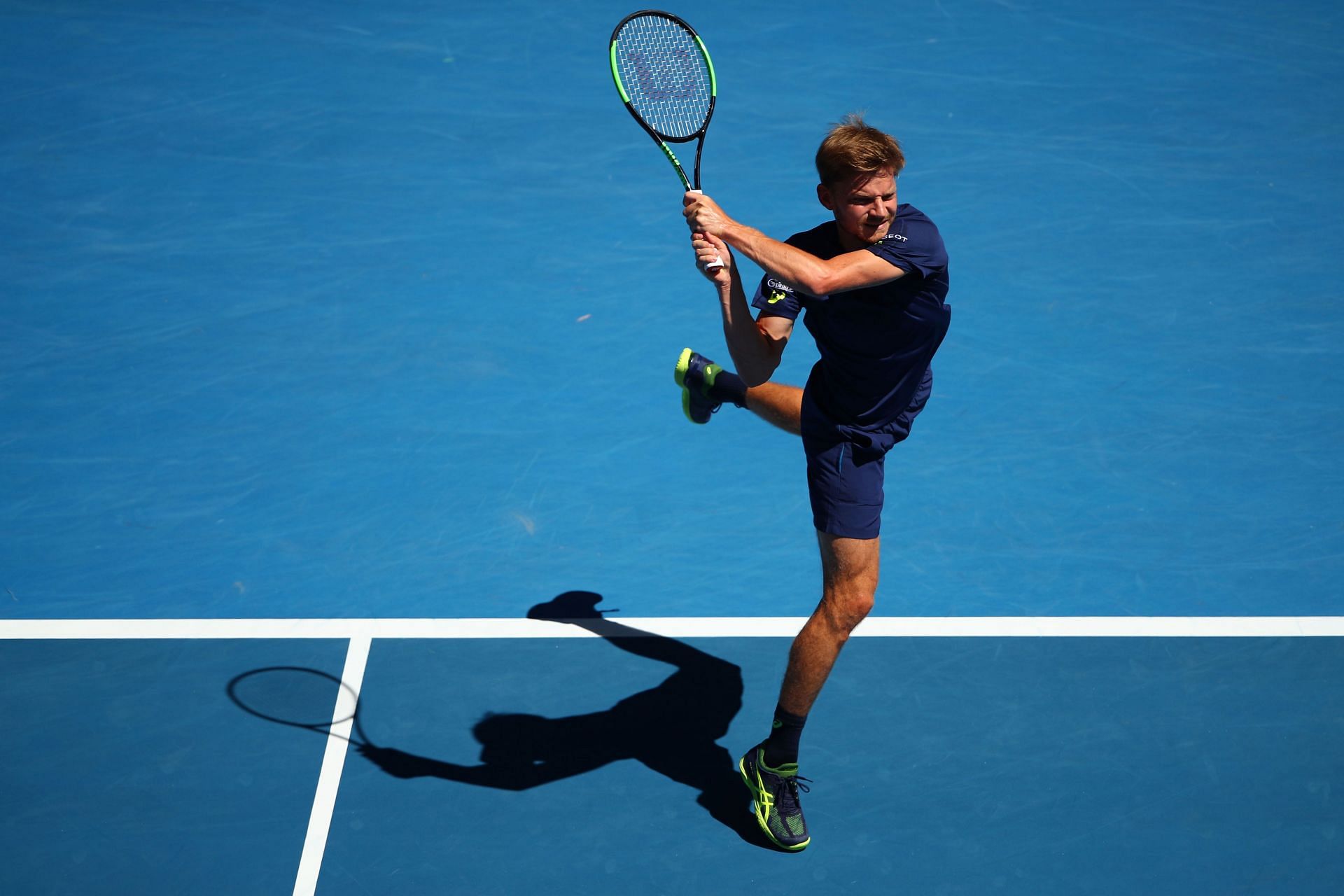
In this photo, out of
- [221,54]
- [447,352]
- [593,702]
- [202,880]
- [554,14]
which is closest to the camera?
[202,880]

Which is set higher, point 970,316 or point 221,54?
point 221,54

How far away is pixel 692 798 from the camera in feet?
14.1

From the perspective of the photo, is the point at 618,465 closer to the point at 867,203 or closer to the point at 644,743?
the point at 644,743

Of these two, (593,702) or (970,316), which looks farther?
(970,316)

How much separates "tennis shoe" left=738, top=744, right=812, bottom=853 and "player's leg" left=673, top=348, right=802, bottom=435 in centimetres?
132

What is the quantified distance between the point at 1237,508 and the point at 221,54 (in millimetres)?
6974

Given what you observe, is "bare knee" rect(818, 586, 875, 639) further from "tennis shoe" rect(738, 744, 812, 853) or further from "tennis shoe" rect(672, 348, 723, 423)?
"tennis shoe" rect(672, 348, 723, 423)

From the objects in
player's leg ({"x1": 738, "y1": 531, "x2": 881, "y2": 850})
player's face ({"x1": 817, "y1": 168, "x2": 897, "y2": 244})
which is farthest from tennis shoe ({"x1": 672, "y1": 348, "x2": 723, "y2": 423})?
player's face ({"x1": 817, "y1": 168, "x2": 897, "y2": 244})

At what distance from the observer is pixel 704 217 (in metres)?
3.66

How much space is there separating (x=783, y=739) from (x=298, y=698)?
5.82 feet

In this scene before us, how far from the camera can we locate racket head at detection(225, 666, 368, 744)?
4.55m

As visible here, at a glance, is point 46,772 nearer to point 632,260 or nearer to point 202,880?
point 202,880

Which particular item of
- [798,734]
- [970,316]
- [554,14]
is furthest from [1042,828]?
[554,14]

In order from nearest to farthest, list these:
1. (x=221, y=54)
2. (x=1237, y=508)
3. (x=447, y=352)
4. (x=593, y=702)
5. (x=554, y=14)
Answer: (x=593, y=702)
(x=1237, y=508)
(x=447, y=352)
(x=221, y=54)
(x=554, y=14)
